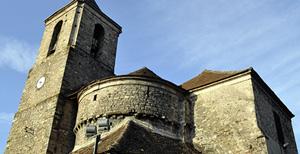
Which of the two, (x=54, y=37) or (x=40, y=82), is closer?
(x=40, y=82)

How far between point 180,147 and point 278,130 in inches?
166

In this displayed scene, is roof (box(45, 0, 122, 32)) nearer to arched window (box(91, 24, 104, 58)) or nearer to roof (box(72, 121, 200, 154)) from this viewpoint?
arched window (box(91, 24, 104, 58))

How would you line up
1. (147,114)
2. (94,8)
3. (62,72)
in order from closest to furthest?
(147,114)
(62,72)
(94,8)

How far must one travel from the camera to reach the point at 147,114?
37.2 feet

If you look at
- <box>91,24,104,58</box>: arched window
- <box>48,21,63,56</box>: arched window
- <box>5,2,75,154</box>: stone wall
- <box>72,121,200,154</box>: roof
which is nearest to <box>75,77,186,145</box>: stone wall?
<box>72,121,200,154</box>: roof

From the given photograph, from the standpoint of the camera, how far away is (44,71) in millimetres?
15586

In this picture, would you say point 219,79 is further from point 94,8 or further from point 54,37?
point 54,37

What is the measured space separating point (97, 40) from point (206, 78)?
6.60 m

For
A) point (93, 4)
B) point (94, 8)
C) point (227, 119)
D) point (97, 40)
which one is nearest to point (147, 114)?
point (227, 119)

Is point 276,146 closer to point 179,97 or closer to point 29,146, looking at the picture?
point 179,97

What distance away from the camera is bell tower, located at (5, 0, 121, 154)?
512 inches

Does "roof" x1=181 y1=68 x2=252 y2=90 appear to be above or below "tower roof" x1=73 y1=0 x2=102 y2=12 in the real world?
below

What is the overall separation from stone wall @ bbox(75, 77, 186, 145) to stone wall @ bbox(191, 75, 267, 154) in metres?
0.73

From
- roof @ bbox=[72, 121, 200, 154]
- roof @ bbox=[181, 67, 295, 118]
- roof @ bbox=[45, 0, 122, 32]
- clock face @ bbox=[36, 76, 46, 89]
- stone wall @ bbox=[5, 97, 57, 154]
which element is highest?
roof @ bbox=[45, 0, 122, 32]
